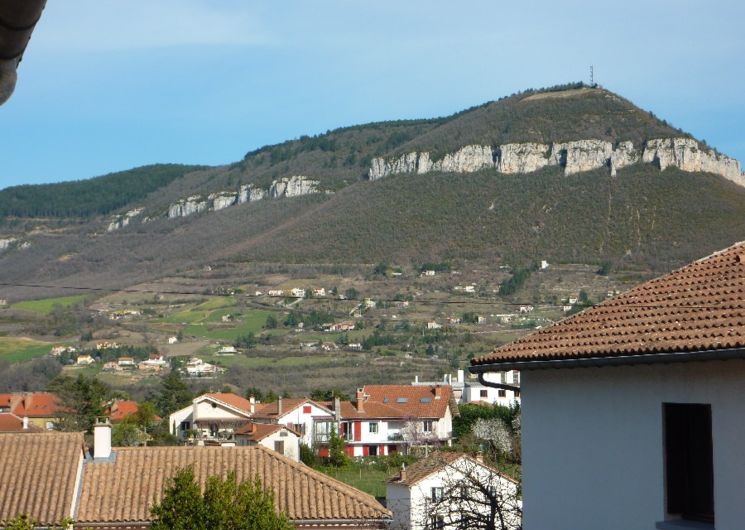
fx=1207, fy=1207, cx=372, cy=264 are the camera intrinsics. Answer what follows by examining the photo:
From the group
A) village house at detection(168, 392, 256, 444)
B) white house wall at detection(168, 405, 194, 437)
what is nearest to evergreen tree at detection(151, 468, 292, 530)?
village house at detection(168, 392, 256, 444)

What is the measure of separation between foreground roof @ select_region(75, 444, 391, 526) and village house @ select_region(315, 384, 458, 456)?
55.6 meters

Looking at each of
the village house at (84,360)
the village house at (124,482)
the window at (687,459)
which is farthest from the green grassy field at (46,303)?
the window at (687,459)

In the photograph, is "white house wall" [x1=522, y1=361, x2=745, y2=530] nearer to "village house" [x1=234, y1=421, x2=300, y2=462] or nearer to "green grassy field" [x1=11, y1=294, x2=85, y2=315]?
"village house" [x1=234, y1=421, x2=300, y2=462]

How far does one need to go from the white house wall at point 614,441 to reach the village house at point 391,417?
73604 mm

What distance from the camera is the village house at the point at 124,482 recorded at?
2295cm

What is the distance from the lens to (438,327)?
131375mm

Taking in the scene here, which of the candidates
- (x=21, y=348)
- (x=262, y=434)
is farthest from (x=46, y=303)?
(x=262, y=434)

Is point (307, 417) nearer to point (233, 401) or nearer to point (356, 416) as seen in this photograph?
point (356, 416)

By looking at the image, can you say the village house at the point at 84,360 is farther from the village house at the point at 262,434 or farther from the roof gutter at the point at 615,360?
the roof gutter at the point at 615,360

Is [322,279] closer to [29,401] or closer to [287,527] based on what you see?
[29,401]

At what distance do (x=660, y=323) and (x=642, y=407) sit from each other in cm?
67

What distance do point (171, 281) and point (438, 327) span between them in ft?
129

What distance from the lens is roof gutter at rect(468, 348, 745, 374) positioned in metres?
6.77

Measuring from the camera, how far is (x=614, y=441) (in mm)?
7754
